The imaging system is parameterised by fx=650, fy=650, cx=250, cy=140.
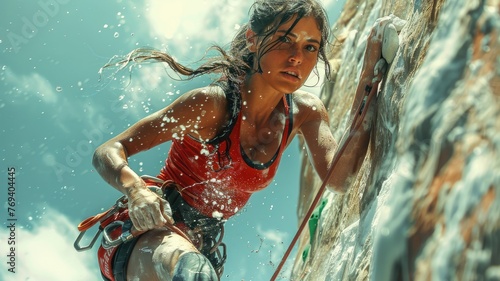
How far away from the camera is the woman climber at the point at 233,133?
10.5ft

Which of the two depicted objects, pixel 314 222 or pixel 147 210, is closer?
pixel 147 210

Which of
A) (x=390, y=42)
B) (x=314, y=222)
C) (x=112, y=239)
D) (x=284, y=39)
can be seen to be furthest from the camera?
(x=314, y=222)

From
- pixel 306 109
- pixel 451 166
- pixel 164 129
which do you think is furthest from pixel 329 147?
pixel 451 166

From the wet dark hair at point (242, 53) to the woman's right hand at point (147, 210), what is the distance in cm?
60

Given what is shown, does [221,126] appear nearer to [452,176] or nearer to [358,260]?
[358,260]

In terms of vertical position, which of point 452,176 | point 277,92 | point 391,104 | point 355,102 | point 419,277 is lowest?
point 419,277

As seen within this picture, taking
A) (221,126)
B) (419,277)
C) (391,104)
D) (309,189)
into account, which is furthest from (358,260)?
(309,189)

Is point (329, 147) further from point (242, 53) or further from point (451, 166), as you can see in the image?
point (451, 166)

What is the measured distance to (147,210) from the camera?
281 cm

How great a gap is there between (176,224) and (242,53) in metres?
1.00

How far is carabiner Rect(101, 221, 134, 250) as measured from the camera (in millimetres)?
3074

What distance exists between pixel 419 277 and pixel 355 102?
1869 millimetres

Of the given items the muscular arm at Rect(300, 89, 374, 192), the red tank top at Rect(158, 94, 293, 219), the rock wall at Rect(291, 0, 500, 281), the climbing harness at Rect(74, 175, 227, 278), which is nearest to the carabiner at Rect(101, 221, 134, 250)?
the climbing harness at Rect(74, 175, 227, 278)

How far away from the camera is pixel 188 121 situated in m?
3.28
